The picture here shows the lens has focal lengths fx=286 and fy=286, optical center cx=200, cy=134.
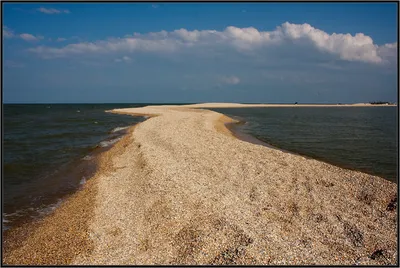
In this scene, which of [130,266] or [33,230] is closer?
[130,266]

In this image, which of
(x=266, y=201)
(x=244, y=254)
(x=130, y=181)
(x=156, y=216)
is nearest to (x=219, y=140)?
(x=130, y=181)

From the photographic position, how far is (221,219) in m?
9.52

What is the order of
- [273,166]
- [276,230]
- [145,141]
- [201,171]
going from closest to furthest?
[276,230], [201,171], [273,166], [145,141]

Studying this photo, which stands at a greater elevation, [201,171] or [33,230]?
[201,171]

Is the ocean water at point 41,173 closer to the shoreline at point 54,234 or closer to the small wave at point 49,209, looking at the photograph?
the small wave at point 49,209

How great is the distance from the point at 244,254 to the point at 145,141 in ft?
59.9

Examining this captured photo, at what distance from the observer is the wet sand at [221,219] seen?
7902 mm

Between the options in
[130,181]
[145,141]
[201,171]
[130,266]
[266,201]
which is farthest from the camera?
[145,141]

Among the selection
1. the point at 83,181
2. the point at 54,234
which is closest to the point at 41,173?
the point at 83,181

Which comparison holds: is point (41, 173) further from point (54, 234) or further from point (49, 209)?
point (54, 234)

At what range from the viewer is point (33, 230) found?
10.2 metres

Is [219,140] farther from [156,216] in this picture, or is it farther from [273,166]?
[156,216]

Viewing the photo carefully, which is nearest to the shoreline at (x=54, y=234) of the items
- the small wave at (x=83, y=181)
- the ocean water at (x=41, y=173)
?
the ocean water at (x=41, y=173)

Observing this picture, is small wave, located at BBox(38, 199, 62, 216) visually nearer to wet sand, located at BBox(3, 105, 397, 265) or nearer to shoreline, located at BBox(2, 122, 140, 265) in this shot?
shoreline, located at BBox(2, 122, 140, 265)
